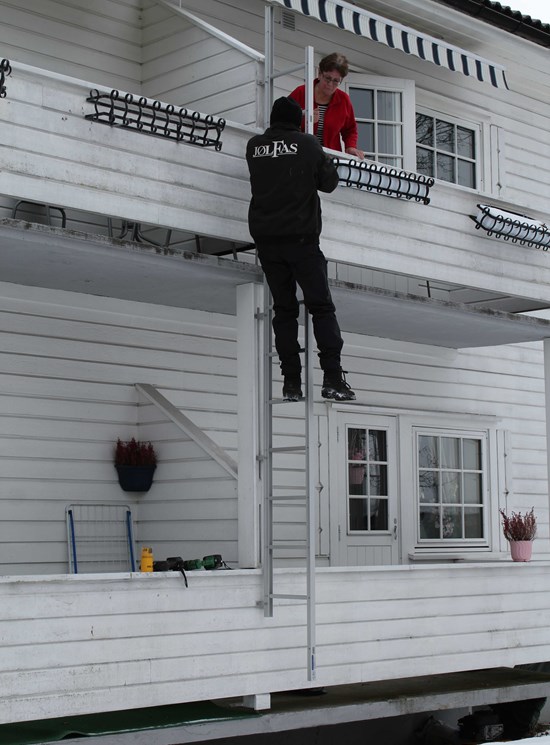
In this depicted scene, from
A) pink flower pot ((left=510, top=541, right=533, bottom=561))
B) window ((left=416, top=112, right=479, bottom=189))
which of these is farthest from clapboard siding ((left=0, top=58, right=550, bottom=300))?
pink flower pot ((left=510, top=541, right=533, bottom=561))

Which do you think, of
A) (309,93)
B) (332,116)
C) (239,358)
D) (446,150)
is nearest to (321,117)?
(332,116)

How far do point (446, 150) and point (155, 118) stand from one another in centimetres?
509

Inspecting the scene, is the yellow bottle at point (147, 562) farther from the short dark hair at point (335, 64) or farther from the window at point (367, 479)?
the short dark hair at point (335, 64)

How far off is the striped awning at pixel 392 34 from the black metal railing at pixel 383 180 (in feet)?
2.87

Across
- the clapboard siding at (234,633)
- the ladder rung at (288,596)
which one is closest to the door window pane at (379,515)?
the clapboard siding at (234,633)

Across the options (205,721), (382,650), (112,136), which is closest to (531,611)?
(382,650)

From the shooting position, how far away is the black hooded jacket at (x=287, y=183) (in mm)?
7516

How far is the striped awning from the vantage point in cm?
829

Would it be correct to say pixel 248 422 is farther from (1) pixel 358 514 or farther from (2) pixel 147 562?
(1) pixel 358 514

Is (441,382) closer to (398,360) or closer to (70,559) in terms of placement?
(398,360)

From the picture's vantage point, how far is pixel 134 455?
9.02 metres

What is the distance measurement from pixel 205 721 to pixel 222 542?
5.17 ft

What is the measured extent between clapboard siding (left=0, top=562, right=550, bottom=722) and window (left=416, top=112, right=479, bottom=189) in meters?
4.27

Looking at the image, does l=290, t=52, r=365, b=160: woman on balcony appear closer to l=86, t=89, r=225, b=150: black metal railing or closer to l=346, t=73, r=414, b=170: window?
l=86, t=89, r=225, b=150: black metal railing
